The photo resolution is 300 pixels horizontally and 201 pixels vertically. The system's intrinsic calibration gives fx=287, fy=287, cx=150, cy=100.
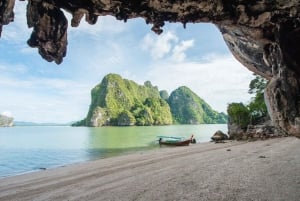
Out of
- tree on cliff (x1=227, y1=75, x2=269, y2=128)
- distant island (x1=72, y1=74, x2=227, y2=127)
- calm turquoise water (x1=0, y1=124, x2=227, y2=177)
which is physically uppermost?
distant island (x1=72, y1=74, x2=227, y2=127)

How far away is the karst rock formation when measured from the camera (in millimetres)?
7625

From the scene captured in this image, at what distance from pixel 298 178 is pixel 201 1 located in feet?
24.5

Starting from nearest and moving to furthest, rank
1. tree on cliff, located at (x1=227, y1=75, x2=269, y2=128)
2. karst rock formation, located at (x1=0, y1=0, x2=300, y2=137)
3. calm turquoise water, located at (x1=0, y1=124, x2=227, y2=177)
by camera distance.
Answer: karst rock formation, located at (x1=0, y1=0, x2=300, y2=137) → calm turquoise water, located at (x1=0, y1=124, x2=227, y2=177) → tree on cliff, located at (x1=227, y1=75, x2=269, y2=128)

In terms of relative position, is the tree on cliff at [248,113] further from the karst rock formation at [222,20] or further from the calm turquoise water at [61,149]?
the karst rock formation at [222,20]

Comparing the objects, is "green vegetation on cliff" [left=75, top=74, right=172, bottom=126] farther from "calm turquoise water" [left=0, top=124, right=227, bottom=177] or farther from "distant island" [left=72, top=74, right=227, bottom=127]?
"calm turquoise water" [left=0, top=124, right=227, bottom=177]

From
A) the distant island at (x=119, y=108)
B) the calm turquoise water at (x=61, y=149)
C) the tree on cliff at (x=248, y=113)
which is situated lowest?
the calm turquoise water at (x=61, y=149)

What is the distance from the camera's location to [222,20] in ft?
29.0

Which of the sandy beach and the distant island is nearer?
the sandy beach

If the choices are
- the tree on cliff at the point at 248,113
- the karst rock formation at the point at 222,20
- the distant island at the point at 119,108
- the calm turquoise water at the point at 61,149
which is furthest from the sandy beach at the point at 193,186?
the distant island at the point at 119,108

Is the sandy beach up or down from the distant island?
down

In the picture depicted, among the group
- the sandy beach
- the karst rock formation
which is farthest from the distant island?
the karst rock formation

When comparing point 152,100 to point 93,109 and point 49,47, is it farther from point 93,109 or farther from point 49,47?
point 49,47

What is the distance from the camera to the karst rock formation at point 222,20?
7625 mm

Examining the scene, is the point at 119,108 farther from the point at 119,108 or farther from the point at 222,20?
the point at 222,20
